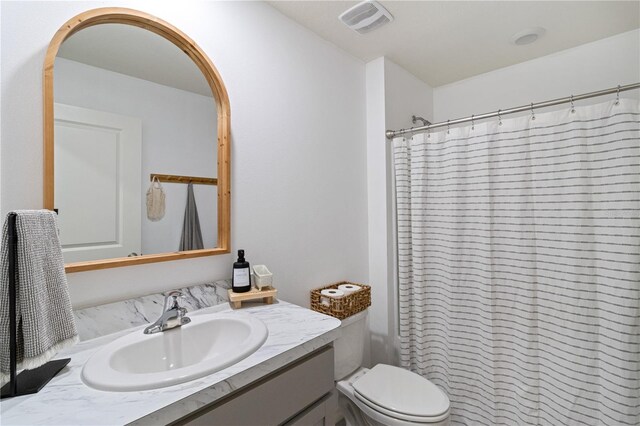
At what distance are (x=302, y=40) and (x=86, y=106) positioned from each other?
3.88 ft

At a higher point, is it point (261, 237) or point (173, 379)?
point (261, 237)

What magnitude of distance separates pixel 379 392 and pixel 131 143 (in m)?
1.56

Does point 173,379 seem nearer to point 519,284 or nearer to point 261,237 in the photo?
point 261,237

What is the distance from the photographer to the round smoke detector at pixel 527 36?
174 centimetres

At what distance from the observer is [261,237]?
1440 mm

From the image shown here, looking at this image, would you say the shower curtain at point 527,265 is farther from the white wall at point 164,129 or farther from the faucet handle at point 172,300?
the faucet handle at point 172,300

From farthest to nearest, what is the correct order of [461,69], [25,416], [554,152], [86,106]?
[461,69] < [554,152] < [86,106] < [25,416]

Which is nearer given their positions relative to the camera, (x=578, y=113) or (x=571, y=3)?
(x=578, y=113)

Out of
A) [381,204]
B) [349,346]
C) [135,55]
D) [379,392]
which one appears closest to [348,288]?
[349,346]

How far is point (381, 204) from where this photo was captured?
203cm

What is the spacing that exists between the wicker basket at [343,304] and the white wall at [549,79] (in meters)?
1.80

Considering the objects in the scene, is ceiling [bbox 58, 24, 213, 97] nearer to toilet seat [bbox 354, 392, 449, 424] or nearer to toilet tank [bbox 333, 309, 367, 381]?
toilet tank [bbox 333, 309, 367, 381]

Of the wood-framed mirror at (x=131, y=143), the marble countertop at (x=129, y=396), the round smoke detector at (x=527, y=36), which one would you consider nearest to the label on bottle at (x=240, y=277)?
the wood-framed mirror at (x=131, y=143)

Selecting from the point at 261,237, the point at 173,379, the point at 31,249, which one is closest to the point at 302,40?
the point at 261,237
